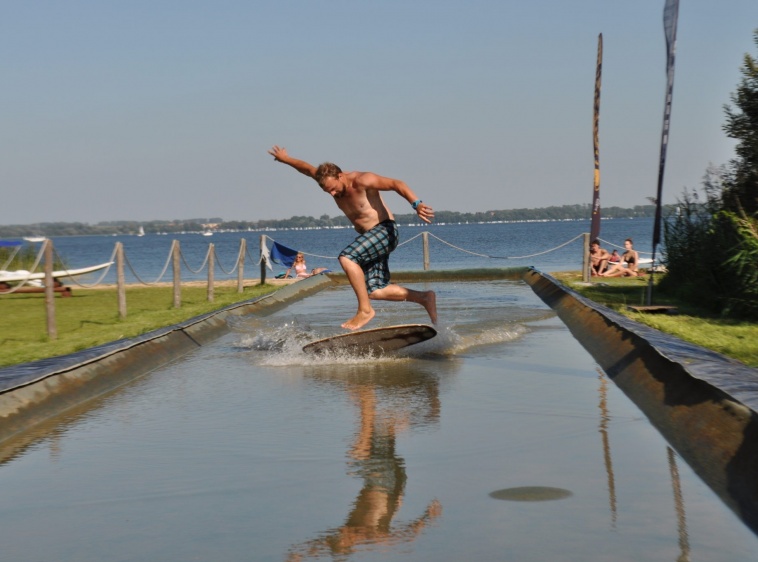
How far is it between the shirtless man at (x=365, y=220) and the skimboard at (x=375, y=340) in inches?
24.2

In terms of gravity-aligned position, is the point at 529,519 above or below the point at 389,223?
below

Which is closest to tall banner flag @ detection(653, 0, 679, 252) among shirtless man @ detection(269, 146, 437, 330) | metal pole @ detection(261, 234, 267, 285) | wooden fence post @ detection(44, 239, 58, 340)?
shirtless man @ detection(269, 146, 437, 330)

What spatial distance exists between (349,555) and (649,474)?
1.99 m

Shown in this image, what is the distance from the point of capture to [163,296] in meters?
25.3

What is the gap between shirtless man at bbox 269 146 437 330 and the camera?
10680mm

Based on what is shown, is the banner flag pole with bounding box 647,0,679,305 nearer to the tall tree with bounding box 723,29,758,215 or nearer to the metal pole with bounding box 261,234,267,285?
the tall tree with bounding box 723,29,758,215

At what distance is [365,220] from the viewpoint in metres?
11.1

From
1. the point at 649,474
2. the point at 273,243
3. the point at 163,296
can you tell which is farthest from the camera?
the point at 273,243

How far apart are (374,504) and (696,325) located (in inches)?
393

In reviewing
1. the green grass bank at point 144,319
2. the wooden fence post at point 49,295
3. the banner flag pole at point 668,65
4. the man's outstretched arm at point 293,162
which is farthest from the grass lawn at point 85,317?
the banner flag pole at point 668,65

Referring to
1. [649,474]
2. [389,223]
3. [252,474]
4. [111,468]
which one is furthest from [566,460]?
[389,223]

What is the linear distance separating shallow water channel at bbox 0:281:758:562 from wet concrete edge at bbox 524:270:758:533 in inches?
4.8

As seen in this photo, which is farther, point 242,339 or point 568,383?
point 242,339

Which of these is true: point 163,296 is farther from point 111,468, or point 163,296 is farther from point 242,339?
point 111,468
